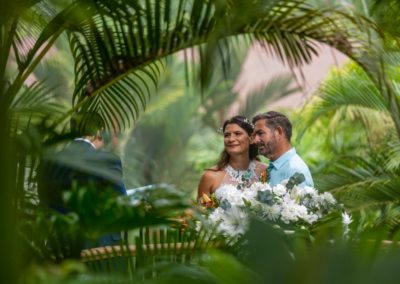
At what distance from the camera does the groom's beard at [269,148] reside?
266 inches

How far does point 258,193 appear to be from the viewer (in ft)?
16.9

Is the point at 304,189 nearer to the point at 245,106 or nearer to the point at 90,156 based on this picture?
the point at 90,156

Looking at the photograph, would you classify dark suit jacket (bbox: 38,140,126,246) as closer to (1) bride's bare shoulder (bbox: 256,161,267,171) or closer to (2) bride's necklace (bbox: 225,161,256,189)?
(2) bride's necklace (bbox: 225,161,256,189)

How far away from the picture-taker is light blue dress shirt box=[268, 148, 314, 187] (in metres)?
6.36

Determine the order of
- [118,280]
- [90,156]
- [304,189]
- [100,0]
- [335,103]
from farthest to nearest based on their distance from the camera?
[335,103]
[304,189]
[100,0]
[90,156]
[118,280]

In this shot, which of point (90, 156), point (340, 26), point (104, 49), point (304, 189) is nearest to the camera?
point (90, 156)

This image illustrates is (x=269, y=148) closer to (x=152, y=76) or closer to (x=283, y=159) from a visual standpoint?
(x=283, y=159)

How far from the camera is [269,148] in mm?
6809

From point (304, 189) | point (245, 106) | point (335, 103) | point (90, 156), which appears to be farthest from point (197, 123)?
point (90, 156)

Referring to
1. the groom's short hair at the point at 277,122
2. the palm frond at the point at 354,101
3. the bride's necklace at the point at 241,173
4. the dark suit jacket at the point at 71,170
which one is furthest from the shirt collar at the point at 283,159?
the palm frond at the point at 354,101

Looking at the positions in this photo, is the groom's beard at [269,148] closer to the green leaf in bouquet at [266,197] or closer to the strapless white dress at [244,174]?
the strapless white dress at [244,174]

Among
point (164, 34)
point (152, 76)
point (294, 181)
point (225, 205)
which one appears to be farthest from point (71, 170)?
point (294, 181)

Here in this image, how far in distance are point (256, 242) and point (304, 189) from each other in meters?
3.41

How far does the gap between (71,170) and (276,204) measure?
1.75m
